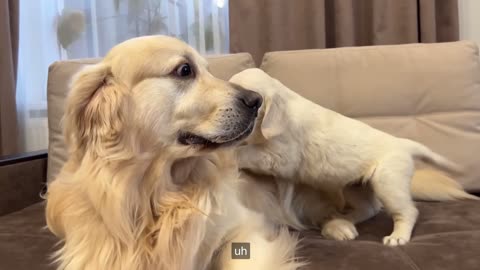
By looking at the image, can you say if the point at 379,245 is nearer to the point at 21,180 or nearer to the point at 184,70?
the point at 184,70

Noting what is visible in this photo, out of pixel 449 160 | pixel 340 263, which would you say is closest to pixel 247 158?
pixel 340 263

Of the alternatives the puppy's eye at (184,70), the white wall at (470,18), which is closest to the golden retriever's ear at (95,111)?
the puppy's eye at (184,70)

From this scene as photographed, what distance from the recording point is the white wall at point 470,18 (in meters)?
2.12

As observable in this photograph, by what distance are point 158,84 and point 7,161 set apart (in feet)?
2.74

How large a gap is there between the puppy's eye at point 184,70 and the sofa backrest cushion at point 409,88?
75cm

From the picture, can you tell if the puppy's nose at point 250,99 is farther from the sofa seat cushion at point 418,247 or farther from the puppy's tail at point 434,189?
the puppy's tail at point 434,189

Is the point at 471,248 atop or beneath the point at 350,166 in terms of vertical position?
beneath

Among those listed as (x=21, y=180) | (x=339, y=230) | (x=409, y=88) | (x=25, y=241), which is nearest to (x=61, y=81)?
(x=21, y=180)

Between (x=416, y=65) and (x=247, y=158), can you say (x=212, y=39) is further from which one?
(x=247, y=158)

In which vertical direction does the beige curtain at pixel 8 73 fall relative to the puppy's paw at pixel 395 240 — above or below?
above

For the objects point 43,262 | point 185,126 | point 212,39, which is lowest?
point 43,262

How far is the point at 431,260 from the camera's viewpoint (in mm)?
1052

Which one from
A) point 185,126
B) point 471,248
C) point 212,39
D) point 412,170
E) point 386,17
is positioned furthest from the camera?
point 212,39

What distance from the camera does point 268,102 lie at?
50.3 inches
